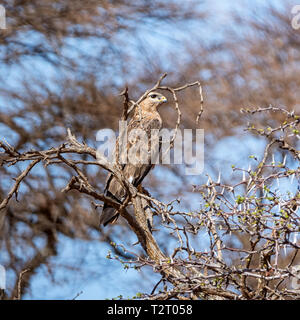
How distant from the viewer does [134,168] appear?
15.1 feet

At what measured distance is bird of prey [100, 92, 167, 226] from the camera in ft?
13.3

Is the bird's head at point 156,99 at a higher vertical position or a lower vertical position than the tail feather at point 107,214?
higher

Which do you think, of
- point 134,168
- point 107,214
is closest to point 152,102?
point 134,168

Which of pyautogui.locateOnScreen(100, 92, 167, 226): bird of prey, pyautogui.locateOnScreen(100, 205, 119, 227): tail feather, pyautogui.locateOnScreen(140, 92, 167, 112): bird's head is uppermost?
pyautogui.locateOnScreen(140, 92, 167, 112): bird's head

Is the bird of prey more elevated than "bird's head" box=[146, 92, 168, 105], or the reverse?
"bird's head" box=[146, 92, 168, 105]

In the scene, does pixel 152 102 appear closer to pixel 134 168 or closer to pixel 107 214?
pixel 134 168

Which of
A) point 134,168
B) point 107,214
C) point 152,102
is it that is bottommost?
point 107,214

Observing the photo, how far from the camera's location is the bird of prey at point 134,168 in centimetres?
404

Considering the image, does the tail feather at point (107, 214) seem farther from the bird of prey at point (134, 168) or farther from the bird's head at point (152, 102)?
the bird's head at point (152, 102)

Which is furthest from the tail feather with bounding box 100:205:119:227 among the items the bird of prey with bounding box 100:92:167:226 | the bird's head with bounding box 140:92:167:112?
the bird's head with bounding box 140:92:167:112

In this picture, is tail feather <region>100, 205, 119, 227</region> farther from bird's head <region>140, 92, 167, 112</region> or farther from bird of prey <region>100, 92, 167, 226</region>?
bird's head <region>140, 92, 167, 112</region>

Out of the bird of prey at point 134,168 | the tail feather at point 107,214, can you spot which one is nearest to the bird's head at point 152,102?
the bird of prey at point 134,168

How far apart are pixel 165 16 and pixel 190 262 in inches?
226

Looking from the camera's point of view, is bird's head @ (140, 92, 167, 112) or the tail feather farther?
bird's head @ (140, 92, 167, 112)
